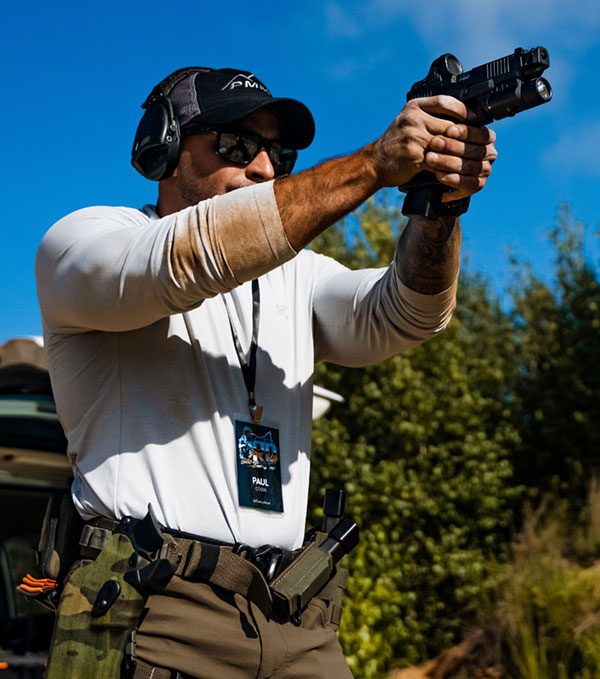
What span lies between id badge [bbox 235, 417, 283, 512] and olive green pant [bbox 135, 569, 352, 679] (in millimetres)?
255

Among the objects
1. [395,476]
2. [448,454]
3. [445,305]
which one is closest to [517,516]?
[448,454]

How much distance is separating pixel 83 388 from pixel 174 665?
2.46 feet

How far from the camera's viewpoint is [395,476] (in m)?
10.4

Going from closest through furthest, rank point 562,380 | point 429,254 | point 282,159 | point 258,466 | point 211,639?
point 211,639, point 258,466, point 429,254, point 282,159, point 562,380

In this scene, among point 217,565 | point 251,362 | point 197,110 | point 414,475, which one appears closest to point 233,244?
point 251,362

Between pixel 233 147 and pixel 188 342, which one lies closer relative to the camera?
pixel 188 342

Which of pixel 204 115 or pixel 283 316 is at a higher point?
pixel 204 115

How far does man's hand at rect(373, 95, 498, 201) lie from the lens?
6.10ft

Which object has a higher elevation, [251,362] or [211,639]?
[251,362]

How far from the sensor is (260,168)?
2.62m

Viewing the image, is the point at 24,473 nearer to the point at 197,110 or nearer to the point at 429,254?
the point at 197,110

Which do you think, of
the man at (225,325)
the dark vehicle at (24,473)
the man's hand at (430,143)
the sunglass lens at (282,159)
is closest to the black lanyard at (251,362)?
the man at (225,325)

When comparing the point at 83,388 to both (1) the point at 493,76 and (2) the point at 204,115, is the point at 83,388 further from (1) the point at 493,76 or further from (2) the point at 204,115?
(1) the point at 493,76

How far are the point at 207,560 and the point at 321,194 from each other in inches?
37.0
